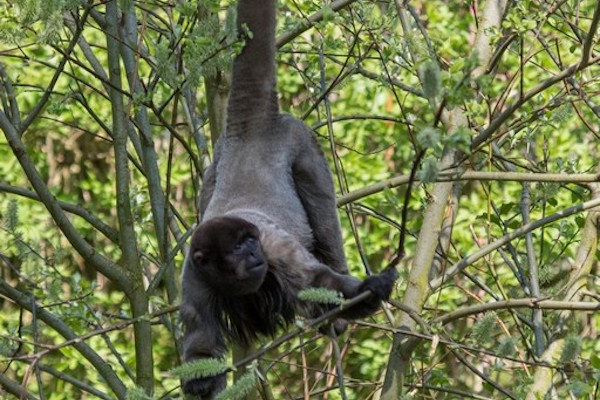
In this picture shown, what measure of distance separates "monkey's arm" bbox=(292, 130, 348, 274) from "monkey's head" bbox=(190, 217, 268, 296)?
1.66ft

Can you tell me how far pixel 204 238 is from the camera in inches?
180

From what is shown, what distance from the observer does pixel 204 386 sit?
14.7 feet

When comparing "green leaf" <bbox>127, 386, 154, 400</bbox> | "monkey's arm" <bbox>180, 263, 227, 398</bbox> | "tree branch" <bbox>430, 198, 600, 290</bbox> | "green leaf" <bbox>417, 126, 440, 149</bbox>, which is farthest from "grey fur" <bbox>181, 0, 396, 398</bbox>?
"green leaf" <bbox>417, 126, 440, 149</bbox>

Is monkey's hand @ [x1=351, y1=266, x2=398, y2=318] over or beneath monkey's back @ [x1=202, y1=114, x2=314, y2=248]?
beneath

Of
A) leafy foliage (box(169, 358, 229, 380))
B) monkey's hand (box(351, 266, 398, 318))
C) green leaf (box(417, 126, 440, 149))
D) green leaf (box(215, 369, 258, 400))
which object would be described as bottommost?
green leaf (box(215, 369, 258, 400))

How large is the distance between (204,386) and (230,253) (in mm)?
570

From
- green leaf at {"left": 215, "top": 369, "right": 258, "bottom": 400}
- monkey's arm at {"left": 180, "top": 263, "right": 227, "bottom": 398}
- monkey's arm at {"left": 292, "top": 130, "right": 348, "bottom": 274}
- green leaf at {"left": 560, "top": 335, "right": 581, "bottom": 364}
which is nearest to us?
green leaf at {"left": 215, "top": 369, "right": 258, "bottom": 400}

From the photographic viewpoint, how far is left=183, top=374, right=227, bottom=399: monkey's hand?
4484 millimetres

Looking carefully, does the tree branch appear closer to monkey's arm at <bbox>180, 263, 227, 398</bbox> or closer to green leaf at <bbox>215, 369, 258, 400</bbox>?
monkey's arm at <bbox>180, 263, 227, 398</bbox>

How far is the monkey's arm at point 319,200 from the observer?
508 centimetres

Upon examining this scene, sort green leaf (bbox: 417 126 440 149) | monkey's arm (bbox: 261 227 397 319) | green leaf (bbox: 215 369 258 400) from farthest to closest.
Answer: monkey's arm (bbox: 261 227 397 319) → green leaf (bbox: 215 369 258 400) → green leaf (bbox: 417 126 440 149)

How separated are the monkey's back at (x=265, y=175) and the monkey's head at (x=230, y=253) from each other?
0.48 meters

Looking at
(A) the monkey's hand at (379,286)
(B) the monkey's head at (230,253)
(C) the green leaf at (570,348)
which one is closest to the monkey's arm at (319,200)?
(B) the monkey's head at (230,253)

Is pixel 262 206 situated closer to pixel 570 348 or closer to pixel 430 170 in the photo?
pixel 570 348
